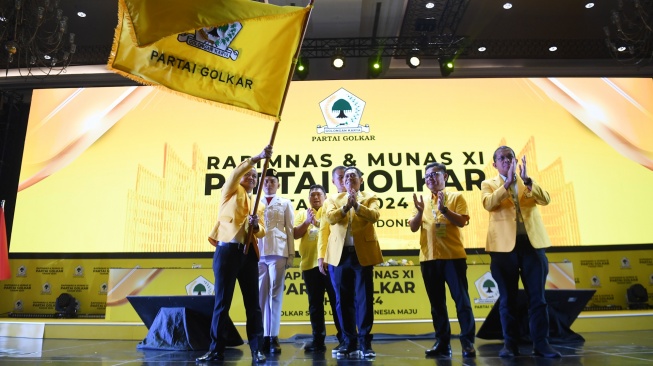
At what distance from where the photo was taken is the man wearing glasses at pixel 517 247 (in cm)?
294

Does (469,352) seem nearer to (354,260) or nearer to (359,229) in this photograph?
(354,260)

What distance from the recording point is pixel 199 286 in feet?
17.5

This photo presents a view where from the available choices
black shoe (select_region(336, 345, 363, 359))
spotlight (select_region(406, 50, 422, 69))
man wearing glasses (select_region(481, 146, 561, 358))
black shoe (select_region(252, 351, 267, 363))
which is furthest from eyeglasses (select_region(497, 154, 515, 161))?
spotlight (select_region(406, 50, 422, 69))

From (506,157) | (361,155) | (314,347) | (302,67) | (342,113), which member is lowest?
(314,347)

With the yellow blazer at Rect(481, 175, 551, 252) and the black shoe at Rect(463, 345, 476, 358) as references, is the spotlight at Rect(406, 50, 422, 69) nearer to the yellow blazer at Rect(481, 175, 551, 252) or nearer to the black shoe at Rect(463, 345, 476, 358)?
the yellow blazer at Rect(481, 175, 551, 252)

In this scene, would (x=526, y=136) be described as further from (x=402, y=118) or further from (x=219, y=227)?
(x=219, y=227)

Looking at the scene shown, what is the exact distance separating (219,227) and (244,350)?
1361 millimetres

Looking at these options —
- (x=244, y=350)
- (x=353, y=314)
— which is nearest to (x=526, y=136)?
(x=353, y=314)

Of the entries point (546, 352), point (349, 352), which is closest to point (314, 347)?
point (349, 352)

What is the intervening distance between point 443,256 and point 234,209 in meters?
1.58

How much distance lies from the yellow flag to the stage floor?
1.83 metres

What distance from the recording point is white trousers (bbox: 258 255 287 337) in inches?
153

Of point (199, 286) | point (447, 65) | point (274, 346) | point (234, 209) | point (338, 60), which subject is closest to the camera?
point (234, 209)

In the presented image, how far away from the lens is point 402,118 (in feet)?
21.4
